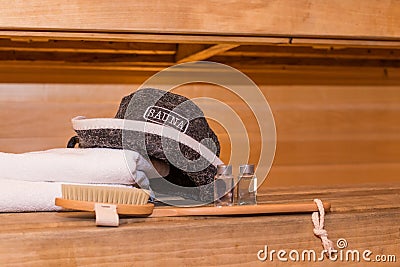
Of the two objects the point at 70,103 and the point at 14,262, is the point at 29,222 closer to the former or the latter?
the point at 14,262

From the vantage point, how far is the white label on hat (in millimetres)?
889

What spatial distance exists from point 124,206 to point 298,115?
115 centimetres

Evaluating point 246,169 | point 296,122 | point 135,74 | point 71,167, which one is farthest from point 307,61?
point 71,167

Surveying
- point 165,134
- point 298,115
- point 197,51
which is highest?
point 197,51

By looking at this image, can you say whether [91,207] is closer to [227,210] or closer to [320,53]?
[227,210]

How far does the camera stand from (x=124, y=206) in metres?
0.77

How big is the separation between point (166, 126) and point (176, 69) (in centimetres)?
83

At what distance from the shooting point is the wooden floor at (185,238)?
0.73m

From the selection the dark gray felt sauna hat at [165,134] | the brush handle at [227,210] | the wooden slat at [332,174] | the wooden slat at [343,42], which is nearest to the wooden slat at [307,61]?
the wooden slat at [332,174]

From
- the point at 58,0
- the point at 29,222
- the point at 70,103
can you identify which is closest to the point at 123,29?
the point at 58,0

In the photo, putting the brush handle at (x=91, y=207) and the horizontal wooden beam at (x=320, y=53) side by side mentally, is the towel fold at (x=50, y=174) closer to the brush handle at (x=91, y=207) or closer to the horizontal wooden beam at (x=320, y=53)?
the brush handle at (x=91, y=207)

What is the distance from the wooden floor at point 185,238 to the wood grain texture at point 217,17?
0.34 m

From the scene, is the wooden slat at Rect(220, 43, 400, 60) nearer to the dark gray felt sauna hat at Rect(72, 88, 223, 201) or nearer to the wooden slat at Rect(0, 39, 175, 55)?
the wooden slat at Rect(0, 39, 175, 55)

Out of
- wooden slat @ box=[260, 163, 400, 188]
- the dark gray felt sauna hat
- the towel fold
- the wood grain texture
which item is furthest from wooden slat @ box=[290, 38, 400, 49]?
wooden slat @ box=[260, 163, 400, 188]
